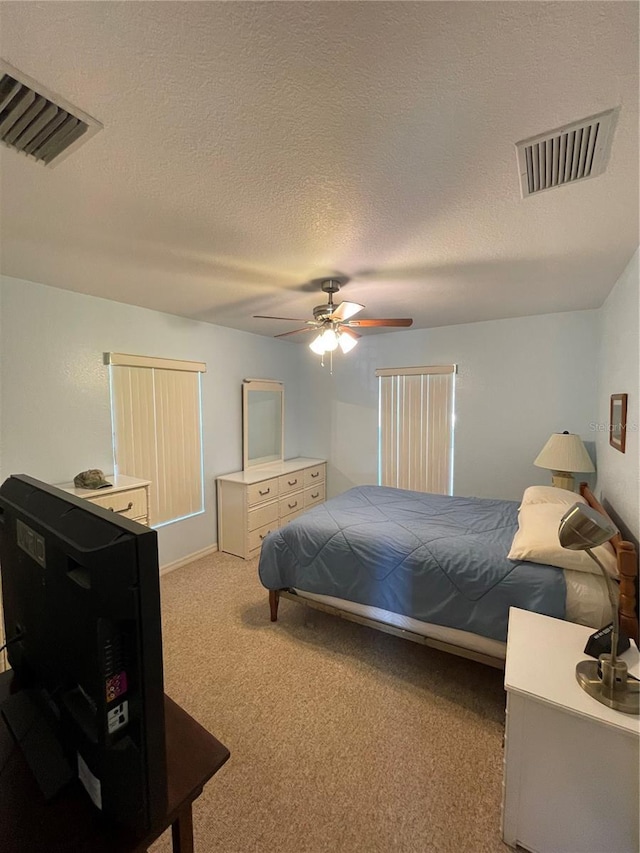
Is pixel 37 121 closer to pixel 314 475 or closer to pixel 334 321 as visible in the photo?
pixel 334 321

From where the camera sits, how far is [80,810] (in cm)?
64

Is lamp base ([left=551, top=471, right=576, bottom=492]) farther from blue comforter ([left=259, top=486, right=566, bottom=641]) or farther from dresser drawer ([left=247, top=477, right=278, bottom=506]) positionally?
dresser drawer ([left=247, top=477, right=278, bottom=506])

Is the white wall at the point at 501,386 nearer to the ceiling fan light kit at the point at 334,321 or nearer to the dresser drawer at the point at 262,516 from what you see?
the dresser drawer at the point at 262,516

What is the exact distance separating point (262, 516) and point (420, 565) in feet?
6.98

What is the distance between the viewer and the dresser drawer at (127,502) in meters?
2.47

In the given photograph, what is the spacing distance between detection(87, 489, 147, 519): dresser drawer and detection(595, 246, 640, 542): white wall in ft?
10.1

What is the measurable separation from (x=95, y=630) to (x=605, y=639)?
1735 mm

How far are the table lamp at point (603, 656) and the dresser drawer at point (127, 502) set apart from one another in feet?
8.64

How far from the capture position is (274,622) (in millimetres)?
2566

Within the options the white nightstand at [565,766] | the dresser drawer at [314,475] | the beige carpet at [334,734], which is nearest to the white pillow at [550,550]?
the white nightstand at [565,766]

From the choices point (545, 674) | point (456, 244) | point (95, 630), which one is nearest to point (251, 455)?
point (456, 244)

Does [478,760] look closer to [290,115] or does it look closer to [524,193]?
[524,193]

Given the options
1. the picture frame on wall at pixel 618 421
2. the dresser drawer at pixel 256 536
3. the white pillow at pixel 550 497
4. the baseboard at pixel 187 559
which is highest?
the picture frame on wall at pixel 618 421

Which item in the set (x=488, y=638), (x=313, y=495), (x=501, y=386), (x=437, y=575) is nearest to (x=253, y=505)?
(x=313, y=495)
